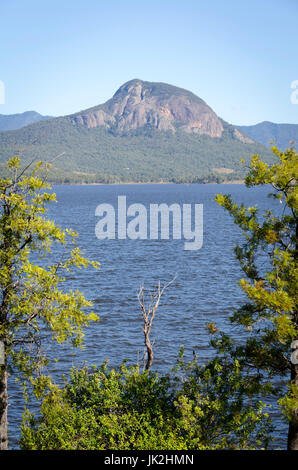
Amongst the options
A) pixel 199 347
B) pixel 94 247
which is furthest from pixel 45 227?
pixel 94 247

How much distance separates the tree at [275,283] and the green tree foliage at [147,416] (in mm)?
1206

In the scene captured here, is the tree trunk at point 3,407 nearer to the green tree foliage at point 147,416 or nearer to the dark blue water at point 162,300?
the green tree foliage at point 147,416

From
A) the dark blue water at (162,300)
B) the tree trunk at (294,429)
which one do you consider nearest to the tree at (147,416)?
the tree trunk at (294,429)

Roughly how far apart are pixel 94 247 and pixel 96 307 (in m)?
33.7

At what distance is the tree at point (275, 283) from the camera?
1386 cm

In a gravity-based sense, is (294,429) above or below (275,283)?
below

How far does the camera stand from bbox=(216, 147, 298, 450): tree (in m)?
13.9

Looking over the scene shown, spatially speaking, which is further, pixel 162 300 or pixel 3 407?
pixel 162 300

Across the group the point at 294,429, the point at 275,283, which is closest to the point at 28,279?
the point at 275,283

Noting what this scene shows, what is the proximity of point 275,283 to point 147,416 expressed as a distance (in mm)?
6095

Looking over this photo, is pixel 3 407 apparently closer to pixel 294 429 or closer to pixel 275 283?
pixel 294 429

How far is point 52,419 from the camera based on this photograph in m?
16.1

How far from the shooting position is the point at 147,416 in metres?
16.5

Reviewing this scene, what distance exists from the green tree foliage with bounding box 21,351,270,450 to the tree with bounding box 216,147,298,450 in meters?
1.21
